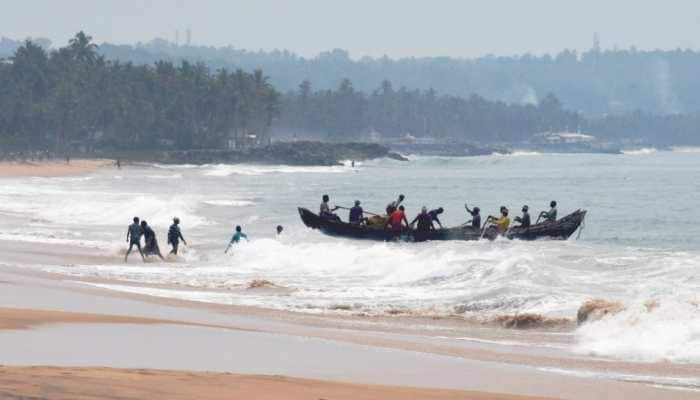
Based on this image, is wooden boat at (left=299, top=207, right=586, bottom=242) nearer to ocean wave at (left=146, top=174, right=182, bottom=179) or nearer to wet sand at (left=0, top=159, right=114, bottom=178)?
wet sand at (left=0, top=159, right=114, bottom=178)

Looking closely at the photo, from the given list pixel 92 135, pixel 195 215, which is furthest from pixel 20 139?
pixel 195 215

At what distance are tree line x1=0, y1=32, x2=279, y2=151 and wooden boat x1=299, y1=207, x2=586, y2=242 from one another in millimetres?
87466

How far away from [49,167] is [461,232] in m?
73.0

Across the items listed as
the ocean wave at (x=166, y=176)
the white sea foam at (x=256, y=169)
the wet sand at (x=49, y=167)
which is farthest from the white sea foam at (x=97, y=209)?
the white sea foam at (x=256, y=169)

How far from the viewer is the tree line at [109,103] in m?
122

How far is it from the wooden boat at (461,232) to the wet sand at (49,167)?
5599 cm

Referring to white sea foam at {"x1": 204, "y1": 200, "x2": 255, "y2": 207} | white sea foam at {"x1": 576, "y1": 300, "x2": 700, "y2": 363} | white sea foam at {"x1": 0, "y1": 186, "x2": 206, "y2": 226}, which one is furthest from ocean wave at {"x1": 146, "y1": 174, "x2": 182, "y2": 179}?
white sea foam at {"x1": 576, "y1": 300, "x2": 700, "y2": 363}

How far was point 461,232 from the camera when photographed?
33.5 meters

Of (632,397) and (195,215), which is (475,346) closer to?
(632,397)

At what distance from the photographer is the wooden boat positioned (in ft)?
→ 109

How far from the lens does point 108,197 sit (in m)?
58.2

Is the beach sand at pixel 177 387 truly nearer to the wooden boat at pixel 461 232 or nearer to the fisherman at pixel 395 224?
the fisherman at pixel 395 224

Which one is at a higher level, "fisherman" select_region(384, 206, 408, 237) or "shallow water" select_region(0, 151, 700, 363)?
"fisherman" select_region(384, 206, 408, 237)

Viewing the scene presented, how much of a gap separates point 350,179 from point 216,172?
14.6 metres
